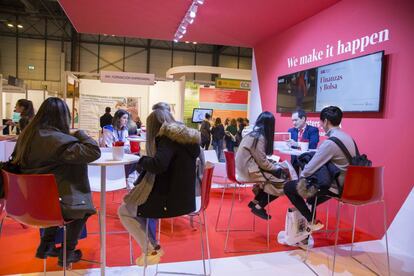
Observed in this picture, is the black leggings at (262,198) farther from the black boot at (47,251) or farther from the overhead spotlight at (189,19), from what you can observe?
the overhead spotlight at (189,19)

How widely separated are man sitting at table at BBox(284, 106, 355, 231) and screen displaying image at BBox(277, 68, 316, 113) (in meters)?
1.65

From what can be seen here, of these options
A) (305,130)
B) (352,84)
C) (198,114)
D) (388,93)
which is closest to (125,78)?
(198,114)

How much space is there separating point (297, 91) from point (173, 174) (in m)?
3.27

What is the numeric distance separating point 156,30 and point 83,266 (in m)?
4.59

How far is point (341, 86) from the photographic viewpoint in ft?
12.6

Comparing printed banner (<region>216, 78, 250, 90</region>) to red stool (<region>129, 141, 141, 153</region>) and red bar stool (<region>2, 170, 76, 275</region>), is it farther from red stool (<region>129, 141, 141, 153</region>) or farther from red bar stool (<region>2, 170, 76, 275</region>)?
red bar stool (<region>2, 170, 76, 275</region>)

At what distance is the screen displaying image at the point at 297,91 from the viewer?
14.6 ft

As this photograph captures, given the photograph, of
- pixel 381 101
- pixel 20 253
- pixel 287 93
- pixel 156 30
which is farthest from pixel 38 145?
pixel 156 30

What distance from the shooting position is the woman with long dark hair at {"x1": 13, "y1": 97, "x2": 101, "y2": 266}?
1.93 m

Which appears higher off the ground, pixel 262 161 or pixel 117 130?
pixel 117 130

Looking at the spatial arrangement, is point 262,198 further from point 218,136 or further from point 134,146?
point 218,136

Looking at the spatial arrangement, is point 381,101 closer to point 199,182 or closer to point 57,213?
point 199,182

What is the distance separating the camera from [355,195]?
2.48 metres

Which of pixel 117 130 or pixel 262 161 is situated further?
pixel 117 130
